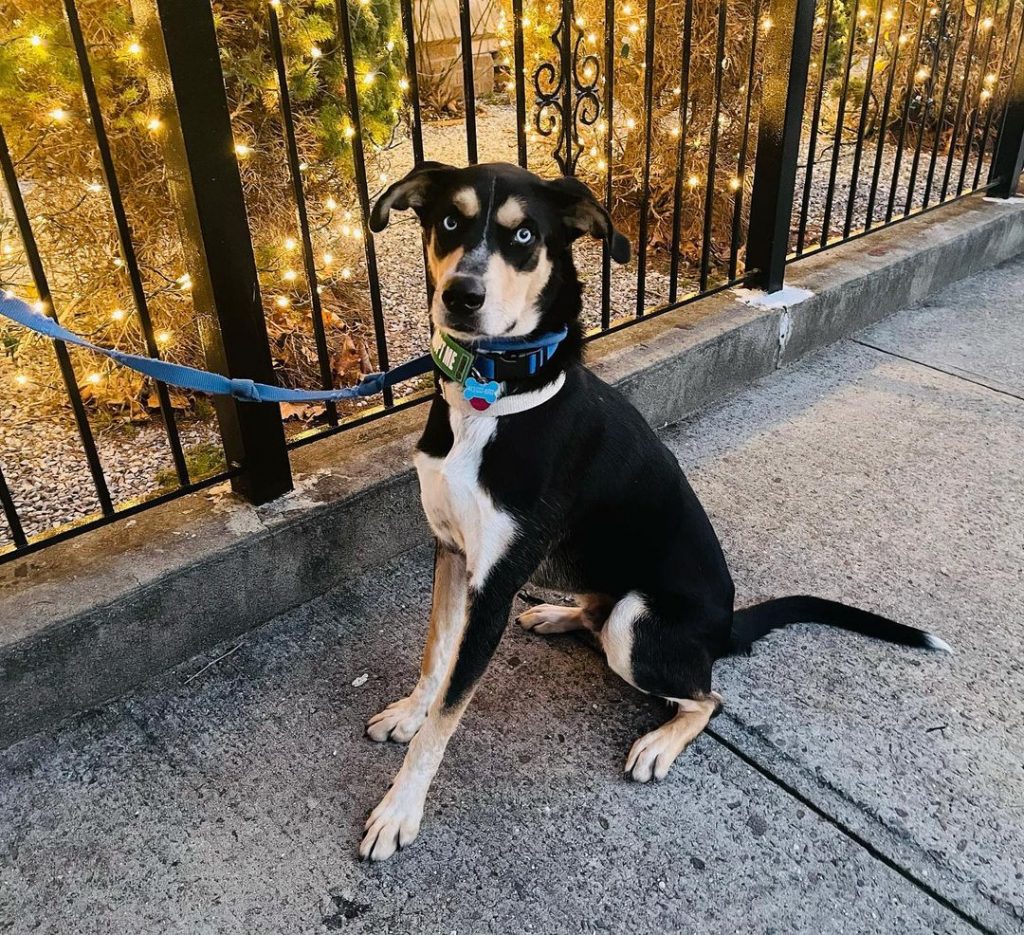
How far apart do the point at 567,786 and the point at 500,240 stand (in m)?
1.36

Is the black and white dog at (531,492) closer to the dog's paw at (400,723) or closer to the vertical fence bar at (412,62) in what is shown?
the dog's paw at (400,723)

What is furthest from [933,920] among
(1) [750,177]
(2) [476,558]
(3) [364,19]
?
(1) [750,177]

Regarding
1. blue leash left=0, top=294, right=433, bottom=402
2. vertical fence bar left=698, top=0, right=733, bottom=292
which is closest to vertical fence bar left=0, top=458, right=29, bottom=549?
blue leash left=0, top=294, right=433, bottom=402

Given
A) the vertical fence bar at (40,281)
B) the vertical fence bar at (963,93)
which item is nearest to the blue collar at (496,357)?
the vertical fence bar at (40,281)

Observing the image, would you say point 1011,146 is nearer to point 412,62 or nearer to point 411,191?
point 412,62

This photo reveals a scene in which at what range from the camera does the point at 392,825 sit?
2.15 meters

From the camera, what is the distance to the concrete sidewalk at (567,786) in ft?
6.68

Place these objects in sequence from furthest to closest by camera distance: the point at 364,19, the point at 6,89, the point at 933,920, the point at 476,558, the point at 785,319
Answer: the point at 785,319, the point at 364,19, the point at 6,89, the point at 476,558, the point at 933,920

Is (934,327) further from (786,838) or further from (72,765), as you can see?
(72,765)

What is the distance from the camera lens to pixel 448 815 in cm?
226

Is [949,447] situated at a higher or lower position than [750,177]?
lower

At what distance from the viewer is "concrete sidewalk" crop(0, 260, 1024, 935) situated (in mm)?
2037

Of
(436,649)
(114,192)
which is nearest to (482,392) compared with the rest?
(436,649)

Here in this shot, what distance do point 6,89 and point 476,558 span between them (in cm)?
228
